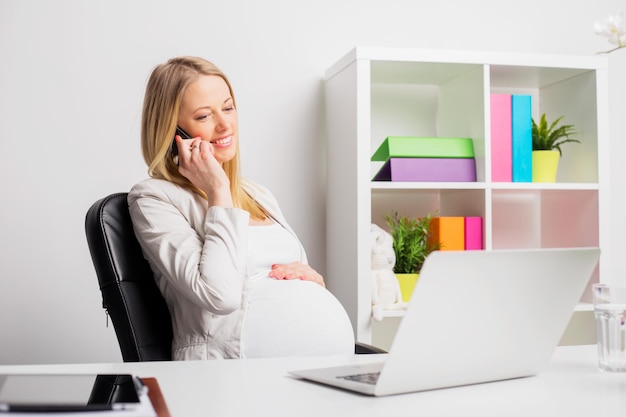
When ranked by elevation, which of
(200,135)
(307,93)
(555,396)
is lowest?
(555,396)

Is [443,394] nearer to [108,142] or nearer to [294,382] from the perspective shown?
[294,382]

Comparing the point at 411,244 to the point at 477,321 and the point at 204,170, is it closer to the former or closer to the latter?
the point at 204,170

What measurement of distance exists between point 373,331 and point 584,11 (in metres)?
1.56

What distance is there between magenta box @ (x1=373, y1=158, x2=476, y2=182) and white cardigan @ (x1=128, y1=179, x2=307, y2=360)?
89 cm

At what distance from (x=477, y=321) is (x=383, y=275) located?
61.7 inches

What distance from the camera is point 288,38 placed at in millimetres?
2721

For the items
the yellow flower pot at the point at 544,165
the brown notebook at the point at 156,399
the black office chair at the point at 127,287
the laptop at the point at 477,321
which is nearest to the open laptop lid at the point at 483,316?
the laptop at the point at 477,321

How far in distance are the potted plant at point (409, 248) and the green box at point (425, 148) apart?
0.73 feet

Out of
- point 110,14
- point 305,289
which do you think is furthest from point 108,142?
point 305,289

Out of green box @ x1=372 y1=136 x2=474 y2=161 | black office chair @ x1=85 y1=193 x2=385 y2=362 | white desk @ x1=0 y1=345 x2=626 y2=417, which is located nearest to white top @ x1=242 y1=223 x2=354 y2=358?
black office chair @ x1=85 y1=193 x2=385 y2=362

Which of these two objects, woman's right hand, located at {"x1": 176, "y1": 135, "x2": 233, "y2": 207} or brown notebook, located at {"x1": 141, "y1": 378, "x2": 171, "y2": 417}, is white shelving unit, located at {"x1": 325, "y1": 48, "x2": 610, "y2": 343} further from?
brown notebook, located at {"x1": 141, "y1": 378, "x2": 171, "y2": 417}

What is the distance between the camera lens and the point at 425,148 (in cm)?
253

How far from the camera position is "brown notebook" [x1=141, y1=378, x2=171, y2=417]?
70 centimetres

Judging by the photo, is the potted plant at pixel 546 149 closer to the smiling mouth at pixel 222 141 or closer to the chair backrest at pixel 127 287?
the smiling mouth at pixel 222 141
